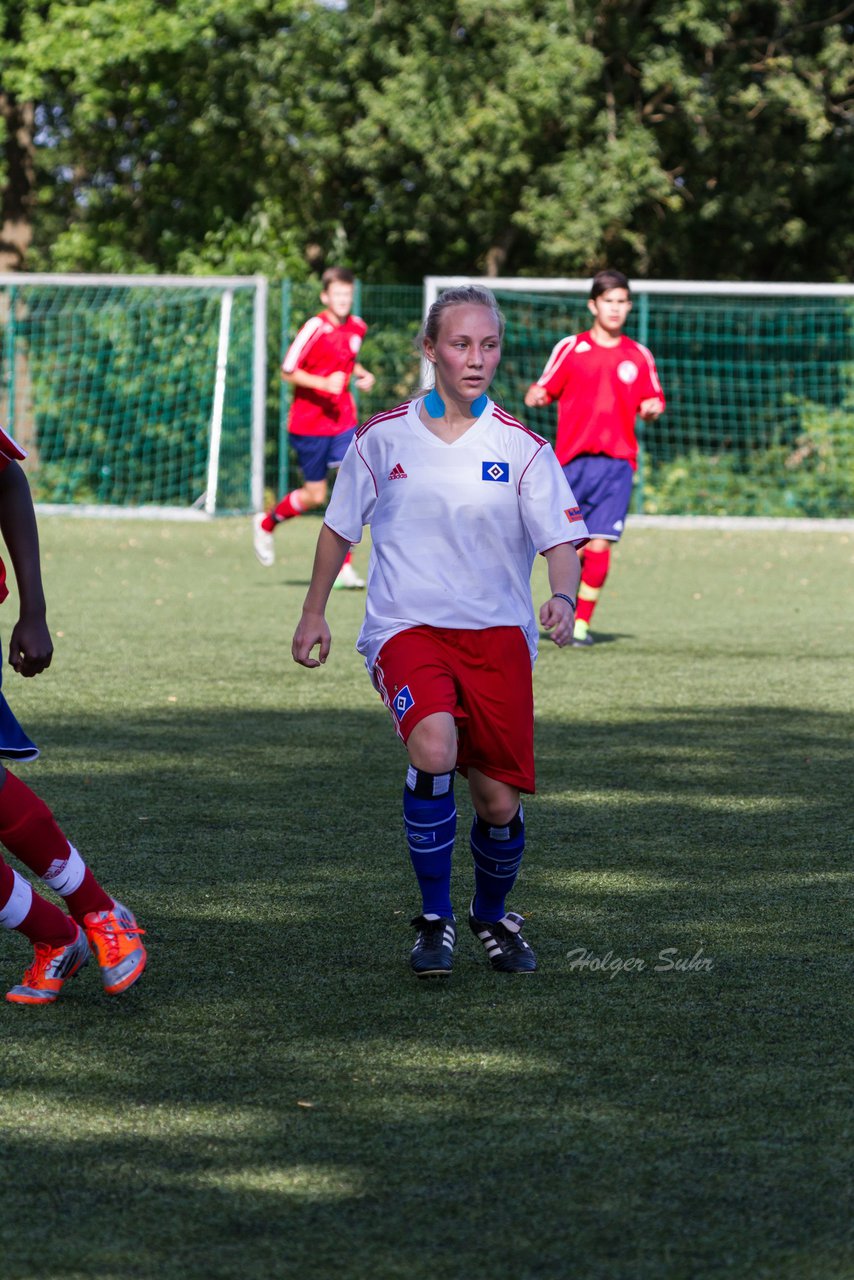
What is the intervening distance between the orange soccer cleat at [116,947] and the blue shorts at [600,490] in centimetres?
656

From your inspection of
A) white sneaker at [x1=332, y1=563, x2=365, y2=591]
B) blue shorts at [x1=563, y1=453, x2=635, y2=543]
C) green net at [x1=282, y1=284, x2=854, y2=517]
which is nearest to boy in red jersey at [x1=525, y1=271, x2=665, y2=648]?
blue shorts at [x1=563, y1=453, x2=635, y2=543]

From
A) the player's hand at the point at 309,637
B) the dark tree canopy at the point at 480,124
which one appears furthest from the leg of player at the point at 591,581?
the dark tree canopy at the point at 480,124

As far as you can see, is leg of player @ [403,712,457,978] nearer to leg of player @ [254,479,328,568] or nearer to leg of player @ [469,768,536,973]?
leg of player @ [469,768,536,973]

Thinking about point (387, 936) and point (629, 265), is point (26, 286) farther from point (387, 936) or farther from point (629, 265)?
point (387, 936)

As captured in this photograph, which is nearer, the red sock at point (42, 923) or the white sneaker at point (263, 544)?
the red sock at point (42, 923)

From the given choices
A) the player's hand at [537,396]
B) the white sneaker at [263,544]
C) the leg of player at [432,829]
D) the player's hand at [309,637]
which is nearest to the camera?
the leg of player at [432,829]

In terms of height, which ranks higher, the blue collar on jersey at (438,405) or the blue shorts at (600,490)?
the blue collar on jersey at (438,405)

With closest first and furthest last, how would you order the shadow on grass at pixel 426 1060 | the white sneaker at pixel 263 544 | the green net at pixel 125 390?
the shadow on grass at pixel 426 1060 → the white sneaker at pixel 263 544 → the green net at pixel 125 390

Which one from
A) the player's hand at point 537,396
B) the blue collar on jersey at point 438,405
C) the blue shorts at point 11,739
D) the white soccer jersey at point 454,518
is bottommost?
the blue shorts at point 11,739

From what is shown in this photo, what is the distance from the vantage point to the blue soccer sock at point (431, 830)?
4266 millimetres

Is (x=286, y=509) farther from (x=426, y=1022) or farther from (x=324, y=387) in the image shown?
(x=426, y=1022)

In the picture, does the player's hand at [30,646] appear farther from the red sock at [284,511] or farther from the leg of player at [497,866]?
the red sock at [284,511]

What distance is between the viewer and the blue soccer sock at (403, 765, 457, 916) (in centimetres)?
427

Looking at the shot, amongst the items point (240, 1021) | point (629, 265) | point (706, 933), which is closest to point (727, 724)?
point (706, 933)
